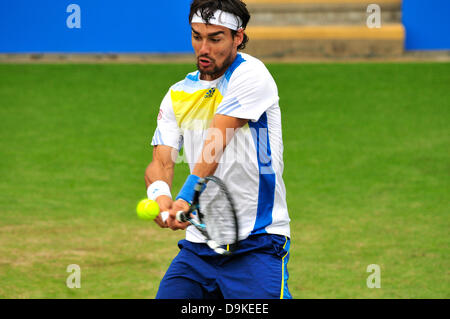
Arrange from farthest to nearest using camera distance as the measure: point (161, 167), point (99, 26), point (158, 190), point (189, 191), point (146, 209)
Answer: point (99, 26)
point (161, 167)
point (158, 190)
point (189, 191)
point (146, 209)

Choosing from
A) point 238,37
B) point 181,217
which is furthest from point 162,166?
point 238,37

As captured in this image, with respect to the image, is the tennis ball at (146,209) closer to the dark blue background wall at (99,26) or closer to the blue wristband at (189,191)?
the blue wristband at (189,191)

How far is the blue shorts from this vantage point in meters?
4.29

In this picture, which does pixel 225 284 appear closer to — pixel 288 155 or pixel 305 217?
pixel 305 217

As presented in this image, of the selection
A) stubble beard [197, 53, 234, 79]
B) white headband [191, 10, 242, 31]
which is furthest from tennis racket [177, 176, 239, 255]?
white headband [191, 10, 242, 31]

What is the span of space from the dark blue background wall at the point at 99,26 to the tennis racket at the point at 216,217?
13.4 metres

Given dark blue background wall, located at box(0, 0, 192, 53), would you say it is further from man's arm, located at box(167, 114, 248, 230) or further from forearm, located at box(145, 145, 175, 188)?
man's arm, located at box(167, 114, 248, 230)

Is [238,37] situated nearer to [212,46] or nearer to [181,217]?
[212,46]

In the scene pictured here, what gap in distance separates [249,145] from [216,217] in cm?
44

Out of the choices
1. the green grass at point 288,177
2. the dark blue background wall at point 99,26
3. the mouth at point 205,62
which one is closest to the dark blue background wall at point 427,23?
the green grass at point 288,177

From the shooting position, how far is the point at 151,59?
59.7 feet

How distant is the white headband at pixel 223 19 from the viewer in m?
4.31

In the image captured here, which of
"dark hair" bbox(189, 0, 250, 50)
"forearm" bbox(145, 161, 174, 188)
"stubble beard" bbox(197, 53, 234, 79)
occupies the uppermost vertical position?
"dark hair" bbox(189, 0, 250, 50)

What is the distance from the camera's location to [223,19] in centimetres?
432
